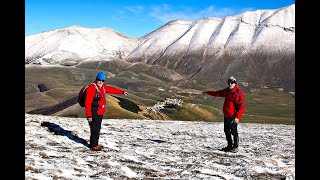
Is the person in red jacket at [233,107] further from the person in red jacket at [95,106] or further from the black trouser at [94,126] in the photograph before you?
the black trouser at [94,126]

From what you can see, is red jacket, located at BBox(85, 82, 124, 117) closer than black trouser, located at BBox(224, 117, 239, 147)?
Yes

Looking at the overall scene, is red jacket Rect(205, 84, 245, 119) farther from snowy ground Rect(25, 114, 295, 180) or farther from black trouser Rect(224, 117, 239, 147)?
snowy ground Rect(25, 114, 295, 180)

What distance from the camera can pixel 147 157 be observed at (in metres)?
14.1

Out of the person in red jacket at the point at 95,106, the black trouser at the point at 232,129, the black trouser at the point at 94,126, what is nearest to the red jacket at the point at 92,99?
the person in red jacket at the point at 95,106

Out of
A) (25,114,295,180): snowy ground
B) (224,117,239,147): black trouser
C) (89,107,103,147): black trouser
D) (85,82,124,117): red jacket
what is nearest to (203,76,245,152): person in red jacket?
(224,117,239,147): black trouser

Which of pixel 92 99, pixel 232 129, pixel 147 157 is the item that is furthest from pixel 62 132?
pixel 232 129

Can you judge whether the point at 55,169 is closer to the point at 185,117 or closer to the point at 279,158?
the point at 279,158

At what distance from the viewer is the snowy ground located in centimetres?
1134

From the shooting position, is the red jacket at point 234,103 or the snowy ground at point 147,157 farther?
the red jacket at point 234,103

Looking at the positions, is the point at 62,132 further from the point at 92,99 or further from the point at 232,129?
the point at 232,129

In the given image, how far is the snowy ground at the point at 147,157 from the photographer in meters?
11.3
